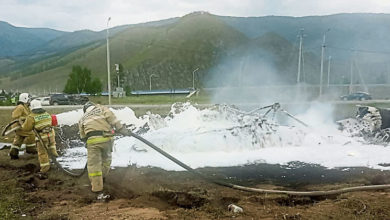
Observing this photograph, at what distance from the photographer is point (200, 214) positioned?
6148 mm

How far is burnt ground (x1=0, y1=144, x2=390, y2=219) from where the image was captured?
6.17 m

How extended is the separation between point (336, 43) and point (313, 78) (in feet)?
193

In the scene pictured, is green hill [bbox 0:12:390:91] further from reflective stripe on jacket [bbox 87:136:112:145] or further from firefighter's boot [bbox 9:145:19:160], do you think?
reflective stripe on jacket [bbox 87:136:112:145]

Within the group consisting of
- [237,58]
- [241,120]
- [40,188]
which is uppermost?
[237,58]

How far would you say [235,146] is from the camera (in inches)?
450

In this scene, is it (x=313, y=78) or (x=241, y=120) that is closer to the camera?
(x=241, y=120)

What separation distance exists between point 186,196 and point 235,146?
→ 4410 millimetres

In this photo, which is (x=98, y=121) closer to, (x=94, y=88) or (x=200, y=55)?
(x=94, y=88)

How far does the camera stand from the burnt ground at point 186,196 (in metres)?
6.17

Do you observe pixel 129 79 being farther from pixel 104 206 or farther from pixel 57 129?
pixel 104 206

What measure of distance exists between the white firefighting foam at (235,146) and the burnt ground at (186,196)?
74cm

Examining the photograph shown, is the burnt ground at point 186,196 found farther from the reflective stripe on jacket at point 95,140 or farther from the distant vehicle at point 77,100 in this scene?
the distant vehicle at point 77,100

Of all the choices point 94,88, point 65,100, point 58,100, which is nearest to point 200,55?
point 94,88

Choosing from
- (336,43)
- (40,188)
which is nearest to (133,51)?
(336,43)
